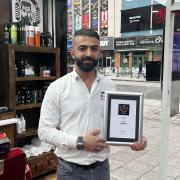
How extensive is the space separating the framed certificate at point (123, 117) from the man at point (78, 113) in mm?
49

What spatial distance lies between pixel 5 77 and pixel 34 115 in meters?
0.84

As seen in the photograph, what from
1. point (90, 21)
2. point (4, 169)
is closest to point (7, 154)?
point (4, 169)

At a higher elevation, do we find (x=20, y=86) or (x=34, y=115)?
(x=20, y=86)

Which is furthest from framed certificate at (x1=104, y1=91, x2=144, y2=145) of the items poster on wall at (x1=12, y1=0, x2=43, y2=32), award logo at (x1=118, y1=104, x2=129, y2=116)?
poster on wall at (x1=12, y1=0, x2=43, y2=32)

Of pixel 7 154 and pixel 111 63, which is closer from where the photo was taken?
pixel 7 154

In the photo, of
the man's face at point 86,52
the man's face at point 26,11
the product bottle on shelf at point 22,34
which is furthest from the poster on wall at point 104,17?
the man's face at point 86,52

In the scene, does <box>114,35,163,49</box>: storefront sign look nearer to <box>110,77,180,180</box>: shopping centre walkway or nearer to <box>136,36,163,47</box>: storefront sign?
<box>136,36,163,47</box>: storefront sign

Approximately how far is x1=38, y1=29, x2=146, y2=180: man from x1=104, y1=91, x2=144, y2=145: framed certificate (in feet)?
0.16

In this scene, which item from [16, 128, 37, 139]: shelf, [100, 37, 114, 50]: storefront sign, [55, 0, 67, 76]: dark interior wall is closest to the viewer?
[16, 128, 37, 139]: shelf

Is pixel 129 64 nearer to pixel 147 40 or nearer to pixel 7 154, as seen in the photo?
pixel 147 40

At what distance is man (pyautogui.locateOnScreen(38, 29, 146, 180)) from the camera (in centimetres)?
155

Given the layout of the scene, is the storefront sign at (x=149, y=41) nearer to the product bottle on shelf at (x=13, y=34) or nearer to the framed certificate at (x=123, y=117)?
the product bottle on shelf at (x=13, y=34)

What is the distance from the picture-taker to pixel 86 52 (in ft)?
5.09

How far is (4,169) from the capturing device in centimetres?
221
